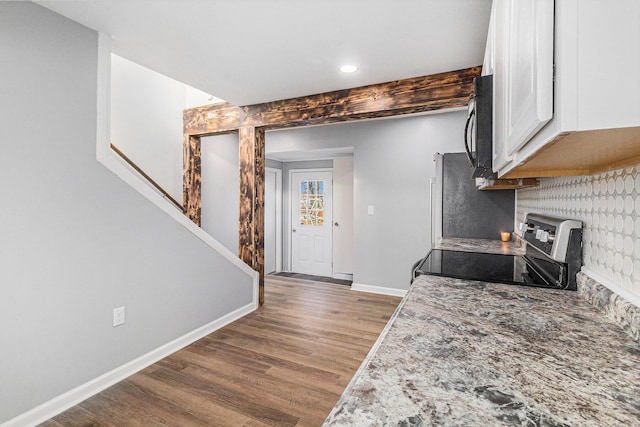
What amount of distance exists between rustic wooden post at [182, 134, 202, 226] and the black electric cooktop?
121 inches

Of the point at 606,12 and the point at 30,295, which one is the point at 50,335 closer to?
the point at 30,295

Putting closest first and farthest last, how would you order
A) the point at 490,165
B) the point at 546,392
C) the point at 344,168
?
1. the point at 546,392
2. the point at 490,165
3. the point at 344,168

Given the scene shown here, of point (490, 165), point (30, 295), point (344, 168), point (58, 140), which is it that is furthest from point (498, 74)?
point (344, 168)

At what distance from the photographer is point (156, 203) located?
238 centimetres

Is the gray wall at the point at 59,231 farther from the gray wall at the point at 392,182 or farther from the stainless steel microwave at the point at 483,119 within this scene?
the gray wall at the point at 392,182

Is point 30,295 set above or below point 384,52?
below

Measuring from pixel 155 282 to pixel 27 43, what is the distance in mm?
1653

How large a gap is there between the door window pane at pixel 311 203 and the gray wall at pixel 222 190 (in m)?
1.34

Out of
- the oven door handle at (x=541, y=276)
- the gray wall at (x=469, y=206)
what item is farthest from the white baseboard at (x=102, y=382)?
the oven door handle at (x=541, y=276)

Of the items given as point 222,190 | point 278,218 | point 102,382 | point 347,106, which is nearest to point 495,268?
point 347,106

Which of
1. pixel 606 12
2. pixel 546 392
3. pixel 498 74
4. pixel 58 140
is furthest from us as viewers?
pixel 58 140

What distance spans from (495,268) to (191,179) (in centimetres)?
353

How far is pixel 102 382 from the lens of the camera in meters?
2.03

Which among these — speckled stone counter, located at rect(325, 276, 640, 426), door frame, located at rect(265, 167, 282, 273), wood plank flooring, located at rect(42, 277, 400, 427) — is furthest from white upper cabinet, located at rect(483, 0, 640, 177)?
door frame, located at rect(265, 167, 282, 273)
